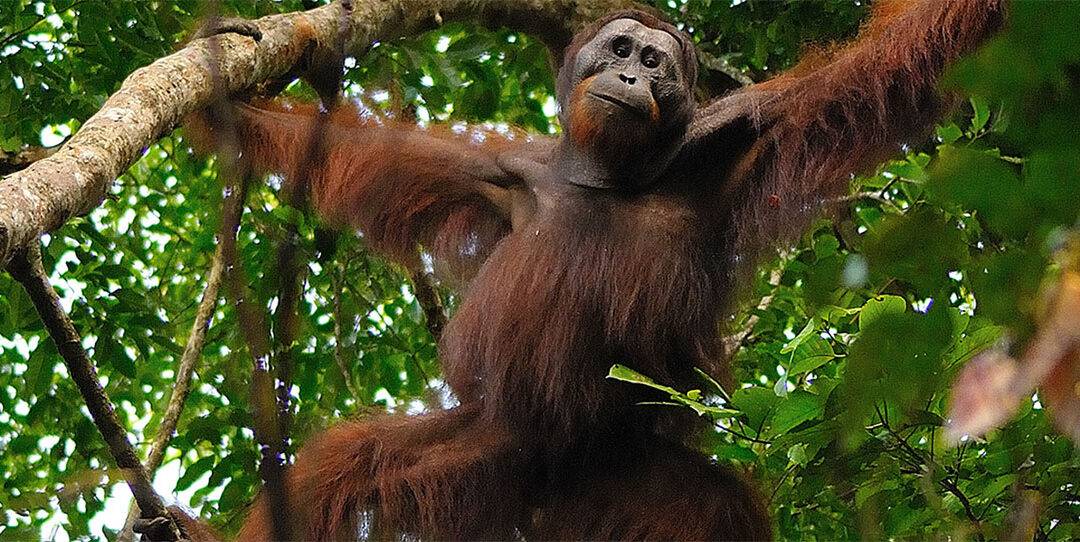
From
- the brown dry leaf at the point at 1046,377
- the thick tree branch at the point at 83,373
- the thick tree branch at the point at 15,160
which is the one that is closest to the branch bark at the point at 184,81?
the thick tree branch at the point at 83,373

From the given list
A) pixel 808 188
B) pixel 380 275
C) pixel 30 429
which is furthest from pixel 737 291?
pixel 30 429

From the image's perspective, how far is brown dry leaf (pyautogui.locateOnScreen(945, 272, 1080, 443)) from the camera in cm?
87

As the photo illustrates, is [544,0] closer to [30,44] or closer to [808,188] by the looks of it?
[808,188]

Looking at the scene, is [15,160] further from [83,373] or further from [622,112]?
[622,112]

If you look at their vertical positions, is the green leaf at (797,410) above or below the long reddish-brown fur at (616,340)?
above

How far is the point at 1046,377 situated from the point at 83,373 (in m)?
3.11

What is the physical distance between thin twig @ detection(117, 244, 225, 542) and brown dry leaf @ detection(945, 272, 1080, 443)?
3327 millimetres

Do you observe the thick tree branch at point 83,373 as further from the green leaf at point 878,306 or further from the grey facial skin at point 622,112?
the green leaf at point 878,306

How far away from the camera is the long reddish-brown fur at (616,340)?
379cm

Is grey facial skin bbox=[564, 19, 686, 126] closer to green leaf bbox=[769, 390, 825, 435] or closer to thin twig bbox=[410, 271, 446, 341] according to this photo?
thin twig bbox=[410, 271, 446, 341]

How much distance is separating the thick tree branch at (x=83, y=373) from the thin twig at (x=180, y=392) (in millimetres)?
326

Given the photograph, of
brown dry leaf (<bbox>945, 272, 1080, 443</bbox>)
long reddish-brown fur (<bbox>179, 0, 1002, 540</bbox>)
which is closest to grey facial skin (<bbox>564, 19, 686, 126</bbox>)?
long reddish-brown fur (<bbox>179, 0, 1002, 540</bbox>)

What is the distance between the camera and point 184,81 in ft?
11.1

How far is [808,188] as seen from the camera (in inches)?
152
